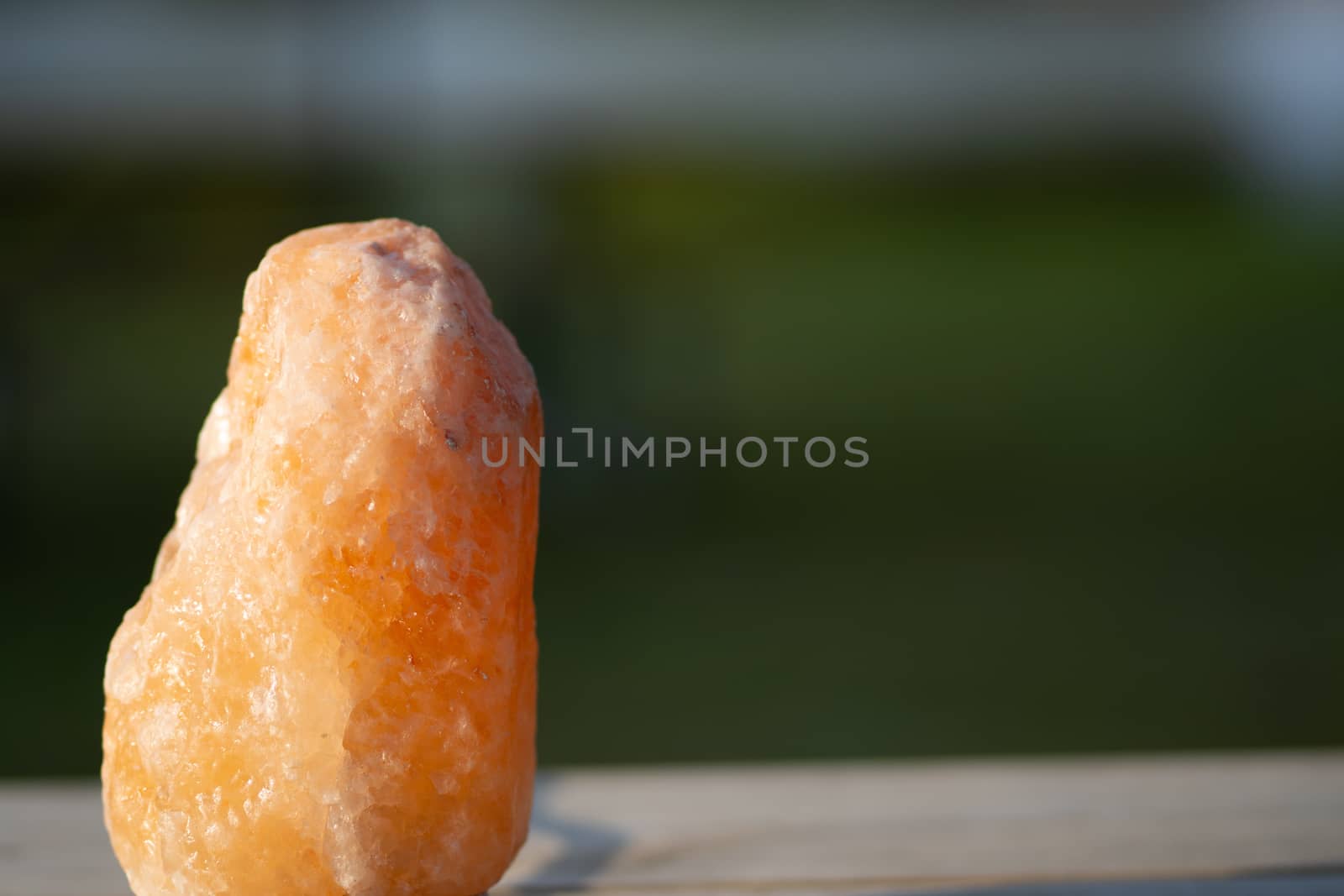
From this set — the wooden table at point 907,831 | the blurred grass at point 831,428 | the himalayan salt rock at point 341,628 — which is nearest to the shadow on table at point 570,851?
the wooden table at point 907,831

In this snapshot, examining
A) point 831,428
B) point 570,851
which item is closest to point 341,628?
point 570,851

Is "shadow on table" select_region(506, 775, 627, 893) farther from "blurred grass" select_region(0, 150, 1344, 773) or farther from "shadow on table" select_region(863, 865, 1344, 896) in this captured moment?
"blurred grass" select_region(0, 150, 1344, 773)

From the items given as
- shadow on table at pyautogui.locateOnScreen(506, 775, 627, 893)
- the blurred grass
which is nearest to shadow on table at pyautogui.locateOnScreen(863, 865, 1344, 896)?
shadow on table at pyautogui.locateOnScreen(506, 775, 627, 893)

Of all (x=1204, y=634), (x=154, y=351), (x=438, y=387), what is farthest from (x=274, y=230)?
(x=438, y=387)

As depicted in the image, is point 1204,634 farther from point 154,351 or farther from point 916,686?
point 154,351

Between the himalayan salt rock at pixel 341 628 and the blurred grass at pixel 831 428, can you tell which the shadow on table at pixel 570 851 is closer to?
the himalayan salt rock at pixel 341 628

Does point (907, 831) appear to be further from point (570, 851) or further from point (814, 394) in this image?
point (814, 394)

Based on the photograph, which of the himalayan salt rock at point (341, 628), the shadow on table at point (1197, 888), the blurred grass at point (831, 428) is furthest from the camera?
the blurred grass at point (831, 428)

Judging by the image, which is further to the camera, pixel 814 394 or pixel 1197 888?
pixel 814 394
